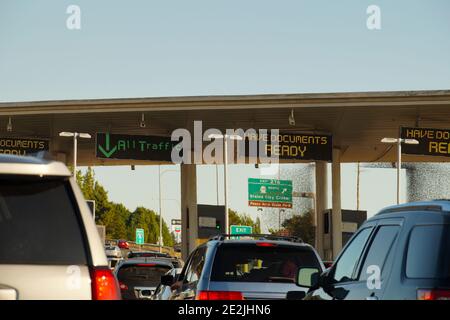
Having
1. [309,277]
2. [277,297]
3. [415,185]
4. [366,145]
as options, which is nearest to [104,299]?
[309,277]

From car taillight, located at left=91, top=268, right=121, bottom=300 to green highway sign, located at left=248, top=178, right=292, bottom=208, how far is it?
5554 centimetres

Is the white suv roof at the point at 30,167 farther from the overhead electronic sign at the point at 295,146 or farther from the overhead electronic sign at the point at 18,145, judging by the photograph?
the overhead electronic sign at the point at 18,145

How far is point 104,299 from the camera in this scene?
6.64 meters

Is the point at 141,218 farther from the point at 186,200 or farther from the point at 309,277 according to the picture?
the point at 309,277

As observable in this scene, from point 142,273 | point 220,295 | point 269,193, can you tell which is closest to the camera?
point 220,295

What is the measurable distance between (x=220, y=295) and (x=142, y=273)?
11.0 meters

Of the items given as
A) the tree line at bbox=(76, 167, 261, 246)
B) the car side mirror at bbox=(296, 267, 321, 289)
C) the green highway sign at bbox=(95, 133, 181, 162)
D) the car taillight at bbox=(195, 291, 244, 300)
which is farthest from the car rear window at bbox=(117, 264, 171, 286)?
the tree line at bbox=(76, 167, 261, 246)

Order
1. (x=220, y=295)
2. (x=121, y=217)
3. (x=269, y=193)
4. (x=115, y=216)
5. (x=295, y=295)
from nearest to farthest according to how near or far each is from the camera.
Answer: (x=295, y=295) → (x=220, y=295) → (x=269, y=193) → (x=115, y=216) → (x=121, y=217)

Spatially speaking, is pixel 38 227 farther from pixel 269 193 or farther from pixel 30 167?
pixel 269 193

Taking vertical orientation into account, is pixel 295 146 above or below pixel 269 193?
above

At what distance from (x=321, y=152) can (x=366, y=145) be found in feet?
29.2

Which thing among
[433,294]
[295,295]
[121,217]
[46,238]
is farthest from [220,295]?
[121,217]

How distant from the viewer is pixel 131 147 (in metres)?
37.5

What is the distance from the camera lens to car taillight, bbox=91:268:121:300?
21.7 ft
